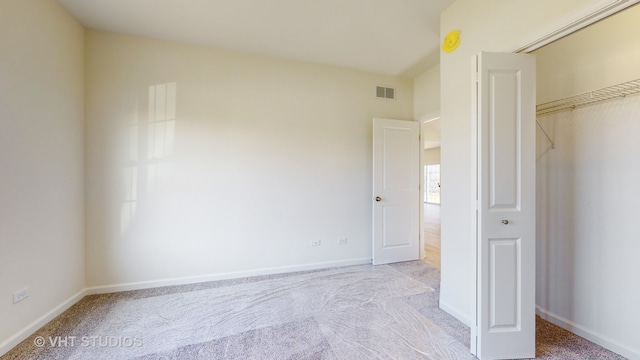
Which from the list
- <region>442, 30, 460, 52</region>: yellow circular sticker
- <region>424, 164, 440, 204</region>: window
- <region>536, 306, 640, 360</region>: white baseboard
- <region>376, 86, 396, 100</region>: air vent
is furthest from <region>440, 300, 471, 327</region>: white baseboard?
<region>424, 164, 440, 204</region>: window

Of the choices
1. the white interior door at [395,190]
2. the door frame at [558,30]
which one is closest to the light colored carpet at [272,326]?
the door frame at [558,30]

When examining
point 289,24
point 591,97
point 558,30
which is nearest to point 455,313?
point 591,97

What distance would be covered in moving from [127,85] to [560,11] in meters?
3.89

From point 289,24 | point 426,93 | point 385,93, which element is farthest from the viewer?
point 385,93

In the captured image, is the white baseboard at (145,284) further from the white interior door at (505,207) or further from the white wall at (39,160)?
the white interior door at (505,207)

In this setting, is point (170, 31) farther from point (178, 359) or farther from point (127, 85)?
point (178, 359)

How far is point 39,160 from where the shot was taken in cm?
200

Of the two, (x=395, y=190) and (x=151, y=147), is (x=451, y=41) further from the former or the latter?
(x=151, y=147)

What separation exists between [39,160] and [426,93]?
4414 millimetres

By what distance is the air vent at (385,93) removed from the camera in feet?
12.0

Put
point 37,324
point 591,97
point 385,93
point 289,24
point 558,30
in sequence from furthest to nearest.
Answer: point 385,93 < point 289,24 < point 37,324 < point 591,97 < point 558,30

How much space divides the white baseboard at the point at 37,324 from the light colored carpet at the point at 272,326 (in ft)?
0.15

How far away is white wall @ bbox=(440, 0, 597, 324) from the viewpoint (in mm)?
1849

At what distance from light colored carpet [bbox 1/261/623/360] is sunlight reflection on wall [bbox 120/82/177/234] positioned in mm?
1004
